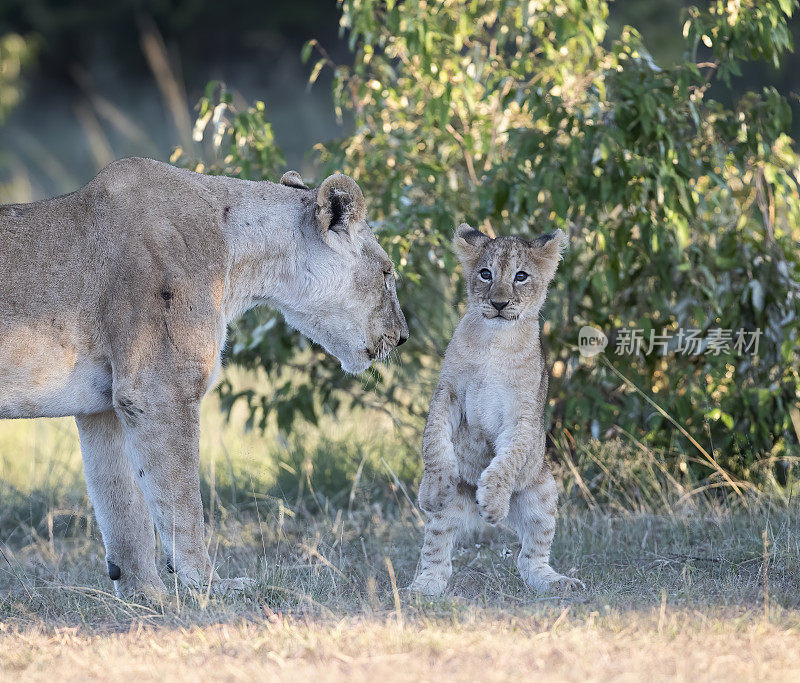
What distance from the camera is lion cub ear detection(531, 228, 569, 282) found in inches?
171

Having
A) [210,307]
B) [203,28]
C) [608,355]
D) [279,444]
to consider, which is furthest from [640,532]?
[203,28]

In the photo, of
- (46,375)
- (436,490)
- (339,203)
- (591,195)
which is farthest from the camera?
(591,195)

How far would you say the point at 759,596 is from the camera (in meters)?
3.84

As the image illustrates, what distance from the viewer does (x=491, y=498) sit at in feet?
12.9

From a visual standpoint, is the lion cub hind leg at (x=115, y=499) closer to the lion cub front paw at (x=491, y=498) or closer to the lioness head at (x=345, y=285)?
the lioness head at (x=345, y=285)

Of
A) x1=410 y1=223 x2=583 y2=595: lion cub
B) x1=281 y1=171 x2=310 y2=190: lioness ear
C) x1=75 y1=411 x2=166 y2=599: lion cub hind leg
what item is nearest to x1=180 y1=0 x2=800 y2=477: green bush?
x1=281 y1=171 x2=310 y2=190: lioness ear

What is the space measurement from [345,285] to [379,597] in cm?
121

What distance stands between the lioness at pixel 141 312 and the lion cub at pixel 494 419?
630 mm

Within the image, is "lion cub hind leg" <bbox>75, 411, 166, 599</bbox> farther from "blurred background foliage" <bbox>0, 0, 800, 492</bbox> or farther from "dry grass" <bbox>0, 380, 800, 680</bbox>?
"blurred background foliage" <bbox>0, 0, 800, 492</bbox>

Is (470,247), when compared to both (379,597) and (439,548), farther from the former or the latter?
(379,597)

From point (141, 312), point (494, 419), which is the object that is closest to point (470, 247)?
point (494, 419)

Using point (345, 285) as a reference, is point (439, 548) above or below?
below

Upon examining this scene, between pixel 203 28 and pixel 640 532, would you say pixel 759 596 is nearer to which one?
pixel 640 532

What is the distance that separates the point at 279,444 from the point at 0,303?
329 cm
